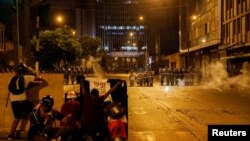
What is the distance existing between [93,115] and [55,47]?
39076 mm

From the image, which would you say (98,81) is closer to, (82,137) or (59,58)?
(82,137)

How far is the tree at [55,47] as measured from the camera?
45.3 m

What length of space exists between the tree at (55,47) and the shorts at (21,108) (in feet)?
112

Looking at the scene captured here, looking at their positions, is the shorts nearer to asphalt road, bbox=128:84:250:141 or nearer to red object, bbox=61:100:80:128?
red object, bbox=61:100:80:128

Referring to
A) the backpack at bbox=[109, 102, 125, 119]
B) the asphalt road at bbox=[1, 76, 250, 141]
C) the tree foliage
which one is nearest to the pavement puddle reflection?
the asphalt road at bbox=[1, 76, 250, 141]

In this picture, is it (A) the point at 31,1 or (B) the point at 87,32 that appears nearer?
(A) the point at 31,1

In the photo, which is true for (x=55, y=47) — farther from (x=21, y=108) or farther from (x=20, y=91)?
(x=20, y=91)

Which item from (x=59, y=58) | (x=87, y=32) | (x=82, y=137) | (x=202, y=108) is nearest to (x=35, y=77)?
(x=82, y=137)

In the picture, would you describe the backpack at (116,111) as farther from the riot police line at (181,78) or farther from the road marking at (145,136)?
the riot police line at (181,78)

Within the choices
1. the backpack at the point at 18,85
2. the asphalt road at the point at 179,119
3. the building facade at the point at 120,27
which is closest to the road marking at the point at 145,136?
the asphalt road at the point at 179,119

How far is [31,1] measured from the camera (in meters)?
12.2

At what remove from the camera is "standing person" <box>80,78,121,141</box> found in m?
7.77

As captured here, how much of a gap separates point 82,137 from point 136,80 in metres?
33.3

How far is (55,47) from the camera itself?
46.1 m
